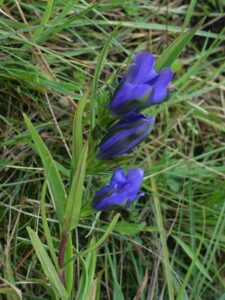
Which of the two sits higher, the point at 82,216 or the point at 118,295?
the point at 82,216

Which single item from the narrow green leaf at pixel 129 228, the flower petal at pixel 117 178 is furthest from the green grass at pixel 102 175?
the flower petal at pixel 117 178

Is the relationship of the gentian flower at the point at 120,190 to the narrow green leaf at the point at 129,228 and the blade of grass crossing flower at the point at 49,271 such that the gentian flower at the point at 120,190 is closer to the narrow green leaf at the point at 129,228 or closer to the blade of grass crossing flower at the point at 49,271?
the blade of grass crossing flower at the point at 49,271

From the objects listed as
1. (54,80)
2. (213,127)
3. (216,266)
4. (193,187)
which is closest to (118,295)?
(216,266)

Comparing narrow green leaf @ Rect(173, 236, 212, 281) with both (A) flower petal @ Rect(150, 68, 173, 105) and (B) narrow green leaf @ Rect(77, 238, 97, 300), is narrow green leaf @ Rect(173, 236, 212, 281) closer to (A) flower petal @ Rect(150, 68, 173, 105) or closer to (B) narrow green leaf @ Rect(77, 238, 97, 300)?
(B) narrow green leaf @ Rect(77, 238, 97, 300)

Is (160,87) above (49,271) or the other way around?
above

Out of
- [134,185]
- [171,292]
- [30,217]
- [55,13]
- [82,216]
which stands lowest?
[171,292]

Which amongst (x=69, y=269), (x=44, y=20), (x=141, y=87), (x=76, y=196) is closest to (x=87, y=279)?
(x=69, y=269)

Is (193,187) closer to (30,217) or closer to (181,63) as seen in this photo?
(181,63)

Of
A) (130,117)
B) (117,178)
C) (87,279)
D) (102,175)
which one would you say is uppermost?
(130,117)

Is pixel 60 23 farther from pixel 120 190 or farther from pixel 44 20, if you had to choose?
pixel 120 190
